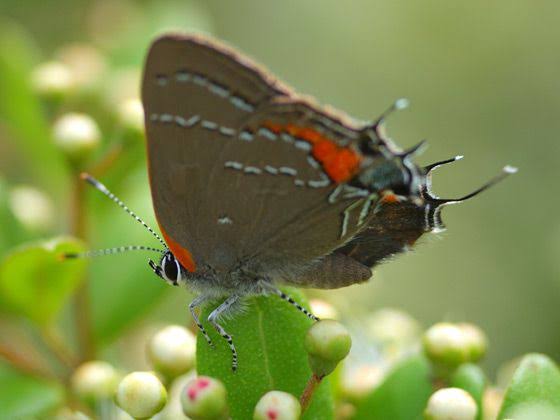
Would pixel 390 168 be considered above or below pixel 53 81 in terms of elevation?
below

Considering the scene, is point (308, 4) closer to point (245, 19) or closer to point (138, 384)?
point (245, 19)

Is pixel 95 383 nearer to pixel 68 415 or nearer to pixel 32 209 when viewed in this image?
pixel 68 415

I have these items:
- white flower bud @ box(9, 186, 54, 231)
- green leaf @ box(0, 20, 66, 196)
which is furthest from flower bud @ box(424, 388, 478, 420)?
green leaf @ box(0, 20, 66, 196)

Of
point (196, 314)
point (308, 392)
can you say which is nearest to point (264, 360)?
point (308, 392)

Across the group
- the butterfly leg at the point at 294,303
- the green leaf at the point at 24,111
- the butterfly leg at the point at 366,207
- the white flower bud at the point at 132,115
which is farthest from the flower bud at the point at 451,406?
the green leaf at the point at 24,111

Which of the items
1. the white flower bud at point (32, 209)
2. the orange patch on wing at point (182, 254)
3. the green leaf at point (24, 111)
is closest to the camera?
the orange patch on wing at point (182, 254)

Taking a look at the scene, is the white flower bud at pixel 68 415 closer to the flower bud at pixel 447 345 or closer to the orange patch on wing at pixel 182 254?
the orange patch on wing at pixel 182 254
